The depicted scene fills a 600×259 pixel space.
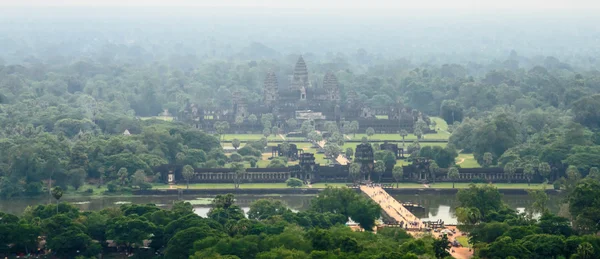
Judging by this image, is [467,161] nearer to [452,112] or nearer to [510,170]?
[510,170]

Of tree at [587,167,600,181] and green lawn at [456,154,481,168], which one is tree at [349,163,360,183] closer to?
green lawn at [456,154,481,168]

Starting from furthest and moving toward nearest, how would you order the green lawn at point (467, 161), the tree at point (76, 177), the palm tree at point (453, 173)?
the green lawn at point (467, 161) → the palm tree at point (453, 173) → the tree at point (76, 177)

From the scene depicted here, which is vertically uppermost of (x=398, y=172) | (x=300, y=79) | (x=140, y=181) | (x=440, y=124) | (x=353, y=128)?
(x=300, y=79)

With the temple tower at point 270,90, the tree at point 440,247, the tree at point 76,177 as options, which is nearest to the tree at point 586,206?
the tree at point 440,247

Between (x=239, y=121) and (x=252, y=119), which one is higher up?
(x=252, y=119)

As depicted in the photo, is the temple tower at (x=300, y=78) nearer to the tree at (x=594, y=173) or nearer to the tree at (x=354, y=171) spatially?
the tree at (x=354, y=171)

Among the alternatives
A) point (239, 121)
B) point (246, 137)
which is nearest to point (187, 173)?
point (246, 137)

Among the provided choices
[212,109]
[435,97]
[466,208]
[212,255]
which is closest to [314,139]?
[212,109]
